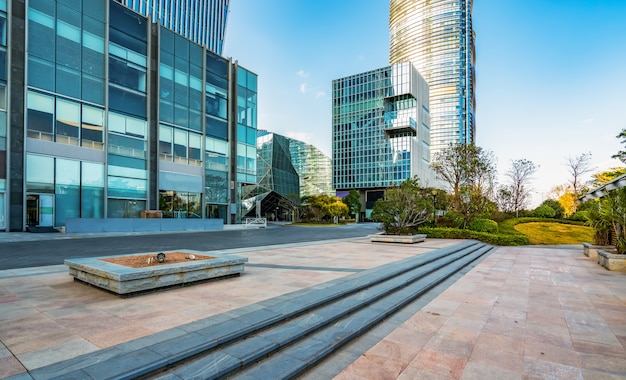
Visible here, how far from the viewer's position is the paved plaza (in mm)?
3822

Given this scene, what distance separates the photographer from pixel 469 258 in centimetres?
1329

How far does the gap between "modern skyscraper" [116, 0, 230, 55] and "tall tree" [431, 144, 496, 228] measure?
5963 centimetres

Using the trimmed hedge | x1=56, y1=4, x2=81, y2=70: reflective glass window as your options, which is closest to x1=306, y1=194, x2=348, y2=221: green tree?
the trimmed hedge

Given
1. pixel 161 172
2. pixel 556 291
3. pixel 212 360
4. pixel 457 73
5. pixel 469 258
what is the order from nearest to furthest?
pixel 212 360, pixel 556 291, pixel 469 258, pixel 161 172, pixel 457 73

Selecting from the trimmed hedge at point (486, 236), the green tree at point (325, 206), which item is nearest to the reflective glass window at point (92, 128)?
the trimmed hedge at point (486, 236)

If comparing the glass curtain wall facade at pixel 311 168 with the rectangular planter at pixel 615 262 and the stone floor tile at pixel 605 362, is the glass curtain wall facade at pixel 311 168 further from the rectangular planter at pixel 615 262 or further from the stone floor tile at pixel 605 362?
the stone floor tile at pixel 605 362

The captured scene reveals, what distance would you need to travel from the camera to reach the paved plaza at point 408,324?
3822mm

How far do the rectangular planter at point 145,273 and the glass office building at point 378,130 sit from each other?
78497 mm

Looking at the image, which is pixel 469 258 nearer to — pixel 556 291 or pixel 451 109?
pixel 556 291

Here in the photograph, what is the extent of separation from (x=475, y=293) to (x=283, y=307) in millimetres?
4799

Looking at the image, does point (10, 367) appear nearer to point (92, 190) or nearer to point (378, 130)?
point (92, 190)

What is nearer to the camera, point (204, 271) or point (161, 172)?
point (204, 271)

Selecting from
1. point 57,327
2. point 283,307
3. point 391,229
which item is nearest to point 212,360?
point 283,307

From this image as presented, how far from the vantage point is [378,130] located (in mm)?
87250
